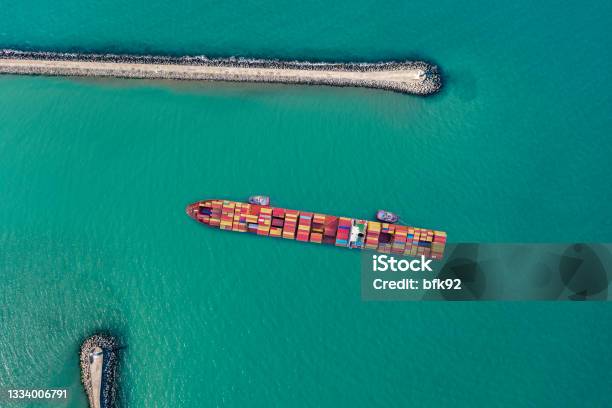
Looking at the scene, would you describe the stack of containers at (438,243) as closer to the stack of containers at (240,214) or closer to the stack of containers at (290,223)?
the stack of containers at (290,223)

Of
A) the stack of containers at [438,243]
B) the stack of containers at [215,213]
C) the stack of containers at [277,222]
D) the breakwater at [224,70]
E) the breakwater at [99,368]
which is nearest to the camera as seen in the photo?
the breakwater at [99,368]

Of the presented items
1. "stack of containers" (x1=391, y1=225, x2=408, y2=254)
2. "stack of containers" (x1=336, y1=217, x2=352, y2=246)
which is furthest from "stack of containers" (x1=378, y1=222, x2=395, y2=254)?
"stack of containers" (x1=336, y1=217, x2=352, y2=246)

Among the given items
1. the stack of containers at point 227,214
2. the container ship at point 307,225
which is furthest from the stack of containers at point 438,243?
the stack of containers at point 227,214

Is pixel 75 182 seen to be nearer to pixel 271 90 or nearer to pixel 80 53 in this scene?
pixel 80 53

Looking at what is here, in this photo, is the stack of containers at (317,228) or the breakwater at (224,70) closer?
the stack of containers at (317,228)

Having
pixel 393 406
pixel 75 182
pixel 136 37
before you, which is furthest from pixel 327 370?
pixel 136 37

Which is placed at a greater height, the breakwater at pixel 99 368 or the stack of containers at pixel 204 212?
the stack of containers at pixel 204 212

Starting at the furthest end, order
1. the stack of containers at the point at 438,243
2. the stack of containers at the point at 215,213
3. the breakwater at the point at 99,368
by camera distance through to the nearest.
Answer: the stack of containers at the point at 438,243 → the stack of containers at the point at 215,213 → the breakwater at the point at 99,368
